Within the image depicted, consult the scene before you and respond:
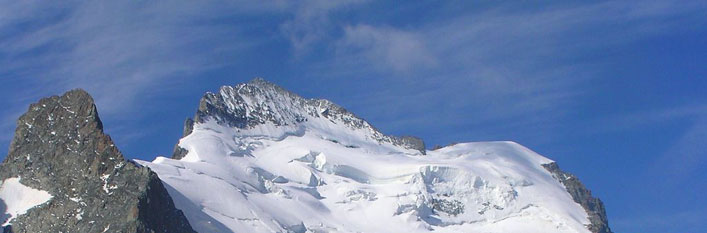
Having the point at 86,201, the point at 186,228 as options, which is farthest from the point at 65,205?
the point at 186,228

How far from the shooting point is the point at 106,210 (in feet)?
635

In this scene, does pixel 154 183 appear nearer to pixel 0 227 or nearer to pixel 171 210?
pixel 171 210

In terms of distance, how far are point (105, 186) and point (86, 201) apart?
11.6ft

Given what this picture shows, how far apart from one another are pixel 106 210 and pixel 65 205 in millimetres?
6916

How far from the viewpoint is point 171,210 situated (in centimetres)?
19825

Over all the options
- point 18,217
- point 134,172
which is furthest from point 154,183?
point 18,217

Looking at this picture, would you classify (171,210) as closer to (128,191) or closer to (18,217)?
(128,191)

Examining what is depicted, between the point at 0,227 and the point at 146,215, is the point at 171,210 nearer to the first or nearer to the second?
the point at 146,215

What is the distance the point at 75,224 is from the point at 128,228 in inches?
337

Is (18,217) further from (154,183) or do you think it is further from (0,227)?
(154,183)

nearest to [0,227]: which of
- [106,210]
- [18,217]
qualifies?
[18,217]

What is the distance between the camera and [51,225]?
195750mm

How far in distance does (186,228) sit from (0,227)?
896 inches

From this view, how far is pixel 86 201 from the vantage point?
196 m
